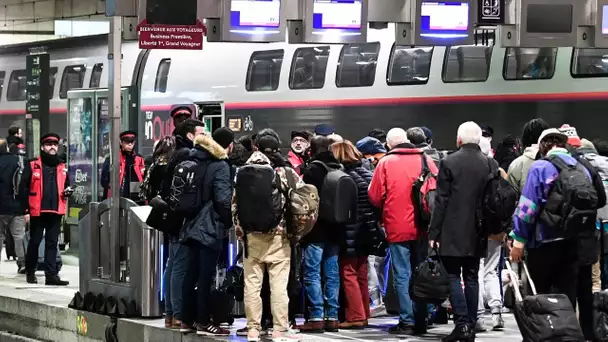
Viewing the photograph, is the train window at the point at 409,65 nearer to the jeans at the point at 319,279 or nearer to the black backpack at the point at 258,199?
the jeans at the point at 319,279

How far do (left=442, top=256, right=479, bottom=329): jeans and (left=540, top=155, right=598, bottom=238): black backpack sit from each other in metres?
0.97

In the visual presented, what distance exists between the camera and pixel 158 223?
535 inches

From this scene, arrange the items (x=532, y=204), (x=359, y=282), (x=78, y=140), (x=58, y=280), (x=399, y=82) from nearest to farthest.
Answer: (x=532, y=204) → (x=359, y=282) → (x=58, y=280) → (x=78, y=140) → (x=399, y=82)

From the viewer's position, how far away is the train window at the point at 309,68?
26172 mm

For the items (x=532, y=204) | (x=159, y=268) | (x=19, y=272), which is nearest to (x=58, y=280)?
(x=19, y=272)

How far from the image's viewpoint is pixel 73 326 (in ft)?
51.5

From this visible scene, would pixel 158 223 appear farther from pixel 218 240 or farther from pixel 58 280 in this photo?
pixel 58 280

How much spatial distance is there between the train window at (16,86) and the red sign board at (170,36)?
18985 mm

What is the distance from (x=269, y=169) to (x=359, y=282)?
211cm

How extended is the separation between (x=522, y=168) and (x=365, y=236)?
Answer: 5.47 ft

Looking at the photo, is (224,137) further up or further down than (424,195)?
further up

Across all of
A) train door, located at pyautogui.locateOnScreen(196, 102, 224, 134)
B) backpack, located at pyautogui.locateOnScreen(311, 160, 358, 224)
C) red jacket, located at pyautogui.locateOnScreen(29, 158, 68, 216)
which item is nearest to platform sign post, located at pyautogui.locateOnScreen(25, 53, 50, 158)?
red jacket, located at pyautogui.locateOnScreen(29, 158, 68, 216)

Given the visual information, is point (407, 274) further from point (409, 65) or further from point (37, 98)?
point (409, 65)

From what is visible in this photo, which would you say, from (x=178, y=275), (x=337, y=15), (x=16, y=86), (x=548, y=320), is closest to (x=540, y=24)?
(x=337, y=15)
